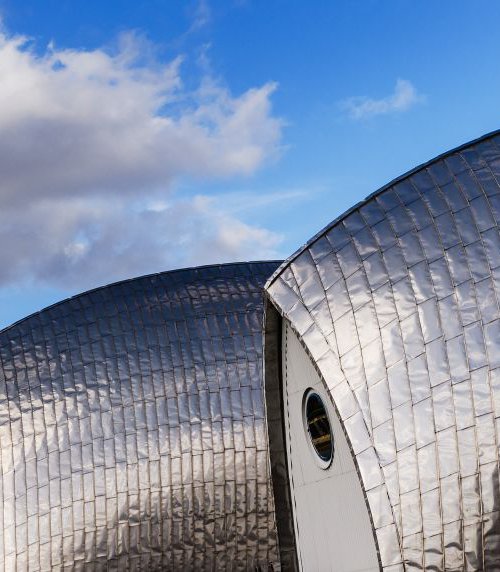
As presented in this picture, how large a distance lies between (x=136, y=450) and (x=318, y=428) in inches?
388

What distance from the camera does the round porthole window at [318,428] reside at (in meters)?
14.7

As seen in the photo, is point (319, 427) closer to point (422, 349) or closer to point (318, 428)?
point (318, 428)

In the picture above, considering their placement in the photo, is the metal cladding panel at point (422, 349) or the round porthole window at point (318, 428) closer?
the metal cladding panel at point (422, 349)

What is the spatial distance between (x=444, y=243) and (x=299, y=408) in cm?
417

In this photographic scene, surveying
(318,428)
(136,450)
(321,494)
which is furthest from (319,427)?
(136,450)

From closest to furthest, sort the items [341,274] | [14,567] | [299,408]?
[341,274], [299,408], [14,567]

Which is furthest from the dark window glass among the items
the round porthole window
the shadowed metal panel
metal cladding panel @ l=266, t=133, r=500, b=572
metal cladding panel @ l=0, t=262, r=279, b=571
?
metal cladding panel @ l=0, t=262, r=279, b=571

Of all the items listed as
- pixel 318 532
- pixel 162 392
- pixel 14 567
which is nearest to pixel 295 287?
pixel 318 532

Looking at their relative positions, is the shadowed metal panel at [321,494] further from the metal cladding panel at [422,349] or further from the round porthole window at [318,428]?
the metal cladding panel at [422,349]

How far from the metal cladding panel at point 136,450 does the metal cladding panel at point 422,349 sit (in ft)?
35.0

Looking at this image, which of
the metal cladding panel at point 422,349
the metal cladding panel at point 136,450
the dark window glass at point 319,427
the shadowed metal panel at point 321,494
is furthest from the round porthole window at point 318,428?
the metal cladding panel at point 136,450

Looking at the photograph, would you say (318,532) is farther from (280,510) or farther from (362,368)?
(362,368)

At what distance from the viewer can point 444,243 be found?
1306cm

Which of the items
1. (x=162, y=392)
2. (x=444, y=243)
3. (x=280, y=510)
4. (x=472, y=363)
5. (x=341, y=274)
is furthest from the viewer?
(x=162, y=392)
